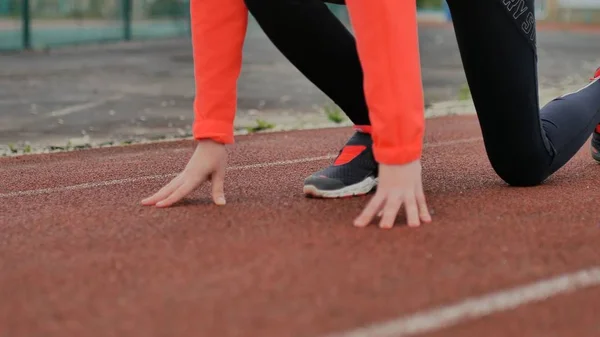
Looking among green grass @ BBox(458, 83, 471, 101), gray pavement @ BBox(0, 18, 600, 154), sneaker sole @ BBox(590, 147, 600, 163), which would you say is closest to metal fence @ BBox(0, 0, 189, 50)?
gray pavement @ BBox(0, 18, 600, 154)

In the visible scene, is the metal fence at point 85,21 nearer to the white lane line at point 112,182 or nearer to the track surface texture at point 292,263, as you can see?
the white lane line at point 112,182

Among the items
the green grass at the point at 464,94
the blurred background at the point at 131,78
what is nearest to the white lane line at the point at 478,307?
the blurred background at the point at 131,78

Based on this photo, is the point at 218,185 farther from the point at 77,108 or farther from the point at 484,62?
the point at 77,108

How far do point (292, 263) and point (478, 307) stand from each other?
45cm

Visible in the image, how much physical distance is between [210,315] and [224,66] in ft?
3.63

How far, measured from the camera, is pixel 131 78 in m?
9.24

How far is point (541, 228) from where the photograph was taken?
7.92 feet

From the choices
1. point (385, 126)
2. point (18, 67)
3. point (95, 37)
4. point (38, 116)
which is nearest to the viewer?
point (385, 126)

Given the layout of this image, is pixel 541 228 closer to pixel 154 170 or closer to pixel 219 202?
pixel 219 202

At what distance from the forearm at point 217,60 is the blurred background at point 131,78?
228 centimetres

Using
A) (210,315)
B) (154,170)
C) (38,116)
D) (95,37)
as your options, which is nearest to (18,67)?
(38,116)

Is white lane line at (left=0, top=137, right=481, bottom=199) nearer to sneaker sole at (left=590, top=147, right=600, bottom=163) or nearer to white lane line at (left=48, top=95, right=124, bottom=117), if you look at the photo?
sneaker sole at (left=590, top=147, right=600, bottom=163)

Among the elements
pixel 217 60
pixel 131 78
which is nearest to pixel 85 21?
pixel 131 78

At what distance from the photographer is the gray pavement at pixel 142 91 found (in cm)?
575
